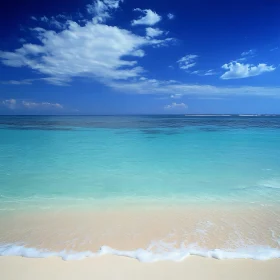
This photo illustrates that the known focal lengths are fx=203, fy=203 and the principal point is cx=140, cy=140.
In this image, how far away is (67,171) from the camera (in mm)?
8789

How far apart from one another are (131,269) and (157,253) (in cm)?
56

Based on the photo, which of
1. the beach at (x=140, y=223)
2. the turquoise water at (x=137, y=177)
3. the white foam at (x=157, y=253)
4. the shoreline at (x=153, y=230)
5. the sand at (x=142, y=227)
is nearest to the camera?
the beach at (x=140, y=223)

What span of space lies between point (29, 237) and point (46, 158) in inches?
323

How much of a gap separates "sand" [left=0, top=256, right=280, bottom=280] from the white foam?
0.32ft

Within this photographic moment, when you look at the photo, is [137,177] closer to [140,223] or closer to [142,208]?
[142,208]

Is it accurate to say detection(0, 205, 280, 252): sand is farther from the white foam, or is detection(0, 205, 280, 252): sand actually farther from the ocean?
the white foam

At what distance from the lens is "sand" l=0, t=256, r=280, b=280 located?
112 inches

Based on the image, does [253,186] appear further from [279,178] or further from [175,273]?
[175,273]

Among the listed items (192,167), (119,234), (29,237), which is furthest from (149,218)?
(192,167)

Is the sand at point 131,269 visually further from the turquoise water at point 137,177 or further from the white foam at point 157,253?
the turquoise water at point 137,177

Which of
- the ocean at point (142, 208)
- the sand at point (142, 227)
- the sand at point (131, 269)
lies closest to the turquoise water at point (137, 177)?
the ocean at point (142, 208)

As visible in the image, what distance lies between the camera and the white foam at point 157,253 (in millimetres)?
3270

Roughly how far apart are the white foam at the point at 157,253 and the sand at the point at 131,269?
0.32 ft

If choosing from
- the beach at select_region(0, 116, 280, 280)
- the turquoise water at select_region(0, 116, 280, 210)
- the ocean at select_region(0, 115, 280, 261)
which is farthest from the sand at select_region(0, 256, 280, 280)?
the turquoise water at select_region(0, 116, 280, 210)
